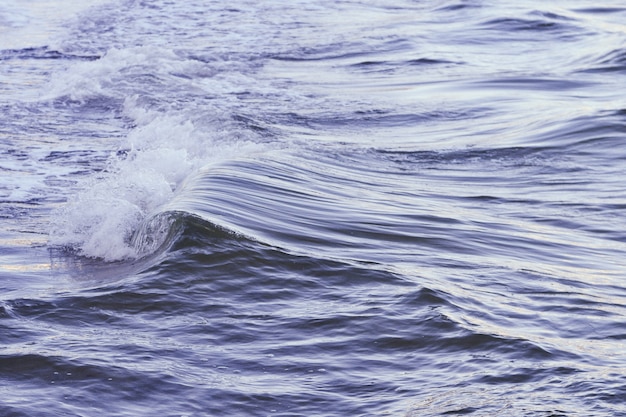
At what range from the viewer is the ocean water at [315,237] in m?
5.02

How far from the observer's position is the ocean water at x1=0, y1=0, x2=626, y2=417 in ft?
16.5

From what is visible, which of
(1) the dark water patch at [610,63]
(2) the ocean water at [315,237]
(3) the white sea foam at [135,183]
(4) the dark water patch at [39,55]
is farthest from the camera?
(4) the dark water patch at [39,55]

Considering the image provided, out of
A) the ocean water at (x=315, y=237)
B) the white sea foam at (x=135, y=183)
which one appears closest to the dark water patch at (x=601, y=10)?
the ocean water at (x=315, y=237)

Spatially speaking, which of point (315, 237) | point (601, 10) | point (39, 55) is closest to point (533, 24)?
point (601, 10)

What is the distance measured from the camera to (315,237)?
7.38 meters

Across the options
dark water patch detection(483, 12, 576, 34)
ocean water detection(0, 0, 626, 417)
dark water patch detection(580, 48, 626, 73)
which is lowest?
ocean water detection(0, 0, 626, 417)

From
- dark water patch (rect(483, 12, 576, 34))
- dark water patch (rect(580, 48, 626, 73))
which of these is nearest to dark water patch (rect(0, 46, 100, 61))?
dark water patch (rect(483, 12, 576, 34))

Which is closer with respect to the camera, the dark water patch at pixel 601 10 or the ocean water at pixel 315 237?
the ocean water at pixel 315 237

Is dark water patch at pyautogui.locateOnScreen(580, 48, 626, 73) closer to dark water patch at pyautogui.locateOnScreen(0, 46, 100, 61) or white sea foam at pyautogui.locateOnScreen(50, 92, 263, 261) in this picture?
white sea foam at pyautogui.locateOnScreen(50, 92, 263, 261)

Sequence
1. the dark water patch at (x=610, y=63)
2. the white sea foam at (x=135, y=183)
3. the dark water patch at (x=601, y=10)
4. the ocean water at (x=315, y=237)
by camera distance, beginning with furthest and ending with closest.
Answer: the dark water patch at (x=601, y=10)
the dark water patch at (x=610, y=63)
the white sea foam at (x=135, y=183)
the ocean water at (x=315, y=237)

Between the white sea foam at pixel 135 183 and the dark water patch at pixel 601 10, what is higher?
the dark water patch at pixel 601 10

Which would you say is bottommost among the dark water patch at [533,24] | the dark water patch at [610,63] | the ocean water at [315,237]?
the ocean water at [315,237]

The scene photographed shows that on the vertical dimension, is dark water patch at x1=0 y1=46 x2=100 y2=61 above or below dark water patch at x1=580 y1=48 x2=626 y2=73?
above

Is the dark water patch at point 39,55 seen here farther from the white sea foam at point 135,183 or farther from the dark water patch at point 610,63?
the dark water patch at point 610,63
